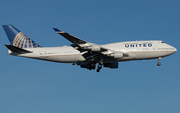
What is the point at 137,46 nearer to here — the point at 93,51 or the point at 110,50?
the point at 110,50

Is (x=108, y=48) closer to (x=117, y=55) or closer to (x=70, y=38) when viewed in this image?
(x=117, y=55)

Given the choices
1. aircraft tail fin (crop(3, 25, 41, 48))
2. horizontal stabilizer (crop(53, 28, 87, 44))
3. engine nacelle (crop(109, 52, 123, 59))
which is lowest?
engine nacelle (crop(109, 52, 123, 59))

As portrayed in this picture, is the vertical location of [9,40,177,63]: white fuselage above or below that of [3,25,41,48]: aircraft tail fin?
below

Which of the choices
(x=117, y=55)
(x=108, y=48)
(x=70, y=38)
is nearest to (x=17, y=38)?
(x=70, y=38)

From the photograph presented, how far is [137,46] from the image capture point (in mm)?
52188

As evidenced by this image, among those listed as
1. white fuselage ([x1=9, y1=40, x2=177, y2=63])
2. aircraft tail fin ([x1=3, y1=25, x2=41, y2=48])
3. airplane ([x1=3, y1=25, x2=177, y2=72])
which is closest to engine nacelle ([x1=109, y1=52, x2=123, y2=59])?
airplane ([x1=3, y1=25, x2=177, y2=72])

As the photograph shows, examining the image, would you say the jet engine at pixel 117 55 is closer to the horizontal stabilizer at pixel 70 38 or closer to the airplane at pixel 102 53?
the airplane at pixel 102 53

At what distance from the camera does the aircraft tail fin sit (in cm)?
5503

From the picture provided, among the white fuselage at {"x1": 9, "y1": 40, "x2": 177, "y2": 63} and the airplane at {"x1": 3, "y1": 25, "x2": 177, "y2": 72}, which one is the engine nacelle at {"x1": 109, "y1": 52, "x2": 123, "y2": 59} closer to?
the airplane at {"x1": 3, "y1": 25, "x2": 177, "y2": 72}

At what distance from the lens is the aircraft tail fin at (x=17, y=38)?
55.0 meters

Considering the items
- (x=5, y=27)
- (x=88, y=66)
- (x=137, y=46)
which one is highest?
(x=5, y=27)

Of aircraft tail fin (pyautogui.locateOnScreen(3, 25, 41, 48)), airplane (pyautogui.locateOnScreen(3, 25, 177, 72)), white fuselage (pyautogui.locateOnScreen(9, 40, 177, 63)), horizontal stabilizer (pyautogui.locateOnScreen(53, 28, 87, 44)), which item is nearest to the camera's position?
horizontal stabilizer (pyautogui.locateOnScreen(53, 28, 87, 44))

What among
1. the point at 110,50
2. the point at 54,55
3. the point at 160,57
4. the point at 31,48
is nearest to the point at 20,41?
the point at 31,48

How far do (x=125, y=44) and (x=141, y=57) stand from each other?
396 centimetres
